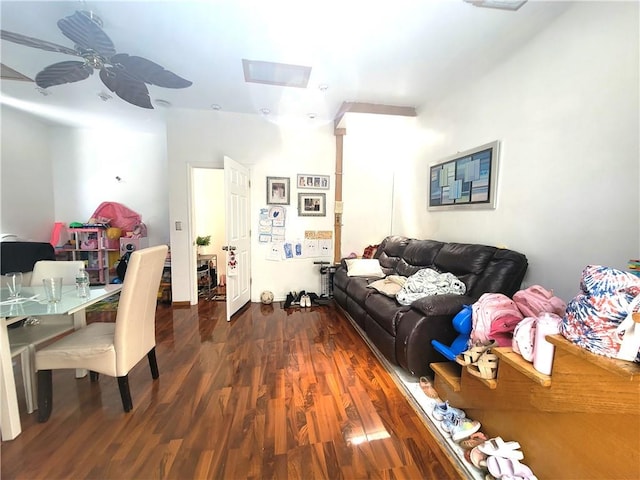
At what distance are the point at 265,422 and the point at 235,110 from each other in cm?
347

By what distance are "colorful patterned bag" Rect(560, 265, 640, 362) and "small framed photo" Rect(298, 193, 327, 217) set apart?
3.05 meters

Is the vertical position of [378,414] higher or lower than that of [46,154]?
lower

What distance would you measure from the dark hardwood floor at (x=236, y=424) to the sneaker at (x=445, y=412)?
0.11 meters

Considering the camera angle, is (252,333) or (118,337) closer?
(118,337)

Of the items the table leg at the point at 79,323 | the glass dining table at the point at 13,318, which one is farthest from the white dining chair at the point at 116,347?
the table leg at the point at 79,323

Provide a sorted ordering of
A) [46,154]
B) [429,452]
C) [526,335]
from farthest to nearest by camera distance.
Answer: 1. [46,154]
2. [429,452]
3. [526,335]

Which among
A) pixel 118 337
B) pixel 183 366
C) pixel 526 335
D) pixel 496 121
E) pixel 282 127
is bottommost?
pixel 183 366

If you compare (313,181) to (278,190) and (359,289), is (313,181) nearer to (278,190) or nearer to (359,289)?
(278,190)

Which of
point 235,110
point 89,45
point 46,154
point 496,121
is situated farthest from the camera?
point 46,154

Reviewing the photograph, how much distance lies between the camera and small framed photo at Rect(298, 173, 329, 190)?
367 cm

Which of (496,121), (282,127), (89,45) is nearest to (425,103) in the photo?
(496,121)

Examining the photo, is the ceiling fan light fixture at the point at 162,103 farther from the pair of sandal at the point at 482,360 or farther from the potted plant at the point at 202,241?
the pair of sandal at the point at 482,360

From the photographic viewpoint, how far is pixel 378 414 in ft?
4.96

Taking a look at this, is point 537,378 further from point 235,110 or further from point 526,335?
point 235,110
